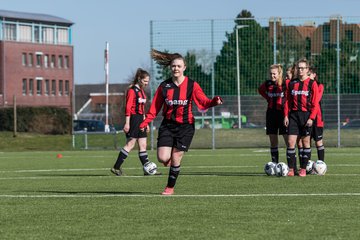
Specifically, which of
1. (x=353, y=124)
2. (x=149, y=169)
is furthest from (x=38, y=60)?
(x=149, y=169)

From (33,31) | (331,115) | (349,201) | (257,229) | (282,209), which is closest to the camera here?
Answer: (257,229)

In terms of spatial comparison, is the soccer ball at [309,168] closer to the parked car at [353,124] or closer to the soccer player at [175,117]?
the soccer player at [175,117]

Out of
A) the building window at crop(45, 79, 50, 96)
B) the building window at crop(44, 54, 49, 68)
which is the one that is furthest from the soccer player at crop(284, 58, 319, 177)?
the building window at crop(45, 79, 50, 96)

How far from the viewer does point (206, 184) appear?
1455 centimetres

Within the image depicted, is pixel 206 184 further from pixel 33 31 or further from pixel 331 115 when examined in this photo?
pixel 33 31

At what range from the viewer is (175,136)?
12562mm

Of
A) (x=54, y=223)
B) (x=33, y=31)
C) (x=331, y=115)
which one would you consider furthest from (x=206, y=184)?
(x=33, y=31)

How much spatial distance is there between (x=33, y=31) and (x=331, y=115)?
78.1 metres

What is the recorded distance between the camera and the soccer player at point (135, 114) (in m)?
17.5

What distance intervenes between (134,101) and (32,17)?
9075cm

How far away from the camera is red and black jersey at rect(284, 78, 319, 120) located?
53.0ft

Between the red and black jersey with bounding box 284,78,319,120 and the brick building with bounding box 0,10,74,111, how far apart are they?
8374 cm

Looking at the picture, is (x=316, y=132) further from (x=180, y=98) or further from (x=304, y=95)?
(x=180, y=98)

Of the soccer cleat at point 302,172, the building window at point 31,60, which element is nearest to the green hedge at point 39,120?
the building window at point 31,60
